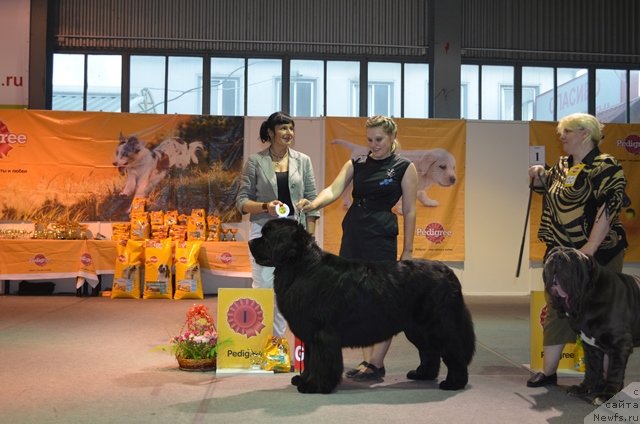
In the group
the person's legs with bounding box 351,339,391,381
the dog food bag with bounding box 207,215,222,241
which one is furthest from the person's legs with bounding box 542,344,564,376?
the dog food bag with bounding box 207,215,222,241

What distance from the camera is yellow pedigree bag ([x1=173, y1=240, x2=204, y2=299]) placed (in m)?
7.55

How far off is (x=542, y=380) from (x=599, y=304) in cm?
75

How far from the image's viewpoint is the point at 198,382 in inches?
134

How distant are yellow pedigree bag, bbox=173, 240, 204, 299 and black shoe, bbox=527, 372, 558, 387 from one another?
499 centimetres

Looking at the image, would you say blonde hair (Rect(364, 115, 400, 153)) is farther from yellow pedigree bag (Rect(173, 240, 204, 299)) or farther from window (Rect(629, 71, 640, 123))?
window (Rect(629, 71, 640, 123))

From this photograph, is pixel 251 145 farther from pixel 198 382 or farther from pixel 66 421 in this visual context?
pixel 66 421

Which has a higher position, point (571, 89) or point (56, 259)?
point (571, 89)

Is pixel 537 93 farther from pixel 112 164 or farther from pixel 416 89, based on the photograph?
pixel 112 164

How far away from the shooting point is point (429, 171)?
8422mm

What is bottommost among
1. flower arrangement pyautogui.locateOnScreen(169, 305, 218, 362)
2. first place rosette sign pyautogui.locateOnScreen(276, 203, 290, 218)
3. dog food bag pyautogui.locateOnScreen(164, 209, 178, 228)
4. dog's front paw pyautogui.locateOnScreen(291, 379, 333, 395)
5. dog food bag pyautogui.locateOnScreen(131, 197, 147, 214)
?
dog's front paw pyautogui.locateOnScreen(291, 379, 333, 395)

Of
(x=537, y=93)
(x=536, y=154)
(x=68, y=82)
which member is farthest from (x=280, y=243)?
(x=537, y=93)

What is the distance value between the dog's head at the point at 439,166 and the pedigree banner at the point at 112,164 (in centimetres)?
253

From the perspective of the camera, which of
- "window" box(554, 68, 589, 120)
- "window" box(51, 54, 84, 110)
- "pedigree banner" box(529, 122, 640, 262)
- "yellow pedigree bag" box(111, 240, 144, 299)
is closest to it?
"yellow pedigree bag" box(111, 240, 144, 299)

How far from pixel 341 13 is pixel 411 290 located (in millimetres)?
7654
